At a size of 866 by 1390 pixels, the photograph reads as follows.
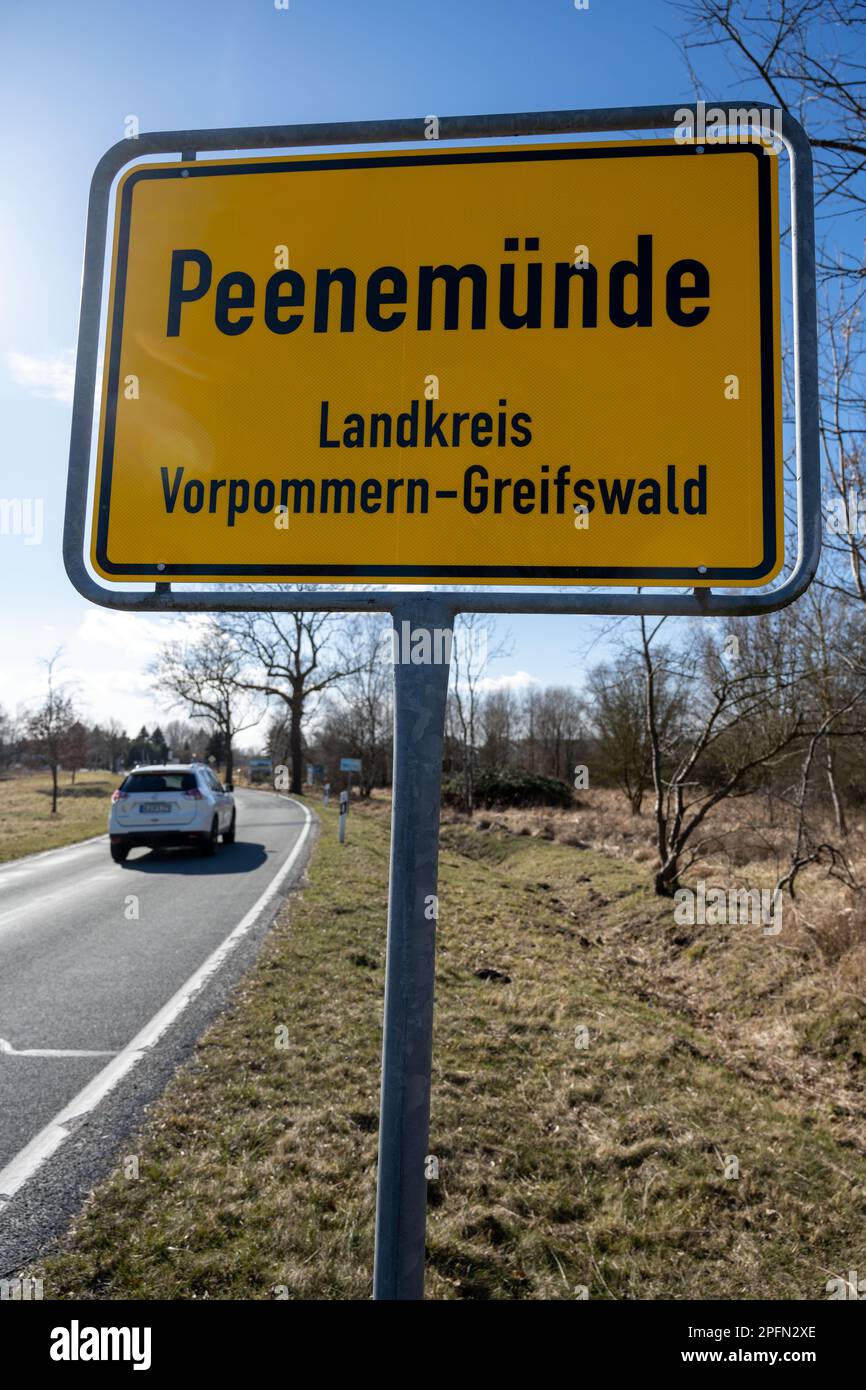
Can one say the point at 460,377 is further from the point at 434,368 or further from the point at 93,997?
the point at 93,997

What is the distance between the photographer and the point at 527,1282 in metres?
2.75

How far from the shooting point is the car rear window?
44.4 ft

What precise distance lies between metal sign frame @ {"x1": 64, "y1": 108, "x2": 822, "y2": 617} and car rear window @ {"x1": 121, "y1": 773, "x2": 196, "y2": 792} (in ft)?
41.9

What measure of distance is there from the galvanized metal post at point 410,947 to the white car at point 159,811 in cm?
1297

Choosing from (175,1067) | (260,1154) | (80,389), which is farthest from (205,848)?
(80,389)

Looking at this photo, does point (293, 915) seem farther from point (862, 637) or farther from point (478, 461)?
point (478, 461)

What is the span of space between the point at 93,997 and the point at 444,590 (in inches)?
218

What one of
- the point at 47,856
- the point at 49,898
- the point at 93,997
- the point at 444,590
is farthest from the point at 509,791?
the point at 444,590

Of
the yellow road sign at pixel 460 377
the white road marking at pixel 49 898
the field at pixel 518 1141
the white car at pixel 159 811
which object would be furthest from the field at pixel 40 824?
the yellow road sign at pixel 460 377

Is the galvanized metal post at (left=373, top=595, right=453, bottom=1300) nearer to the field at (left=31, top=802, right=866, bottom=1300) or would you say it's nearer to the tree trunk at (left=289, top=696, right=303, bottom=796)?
the field at (left=31, top=802, right=866, bottom=1300)

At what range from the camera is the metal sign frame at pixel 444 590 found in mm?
1381

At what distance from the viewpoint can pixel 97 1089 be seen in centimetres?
411

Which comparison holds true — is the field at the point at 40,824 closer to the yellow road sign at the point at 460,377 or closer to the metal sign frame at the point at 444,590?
the metal sign frame at the point at 444,590
